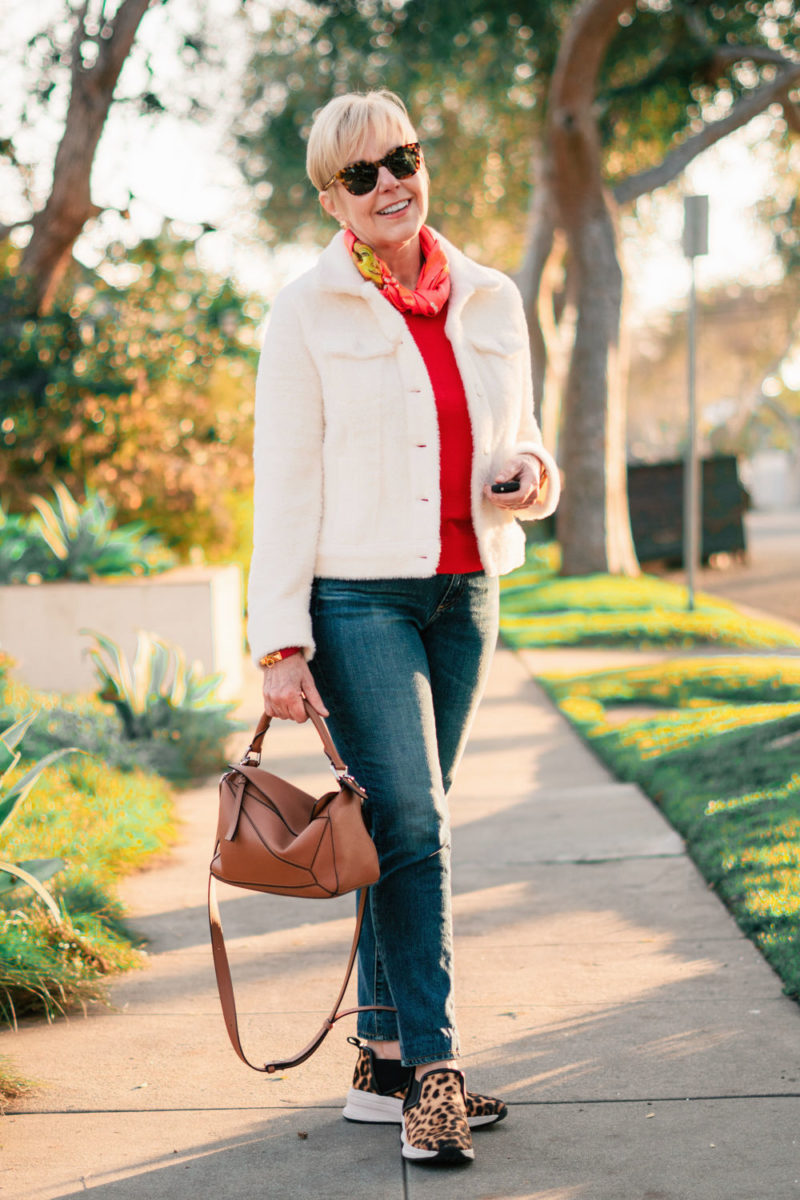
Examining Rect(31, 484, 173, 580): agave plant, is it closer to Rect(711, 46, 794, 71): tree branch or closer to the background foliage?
the background foliage

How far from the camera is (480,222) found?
2673 centimetres

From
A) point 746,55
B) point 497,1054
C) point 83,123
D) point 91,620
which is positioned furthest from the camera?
point 746,55

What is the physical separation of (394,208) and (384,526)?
669mm

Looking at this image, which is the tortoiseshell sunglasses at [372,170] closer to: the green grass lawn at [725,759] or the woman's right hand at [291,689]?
the woman's right hand at [291,689]

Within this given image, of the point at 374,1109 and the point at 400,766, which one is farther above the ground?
the point at 400,766

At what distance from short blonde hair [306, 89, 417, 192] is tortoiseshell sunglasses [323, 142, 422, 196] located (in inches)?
0.6

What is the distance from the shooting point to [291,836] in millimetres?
2713

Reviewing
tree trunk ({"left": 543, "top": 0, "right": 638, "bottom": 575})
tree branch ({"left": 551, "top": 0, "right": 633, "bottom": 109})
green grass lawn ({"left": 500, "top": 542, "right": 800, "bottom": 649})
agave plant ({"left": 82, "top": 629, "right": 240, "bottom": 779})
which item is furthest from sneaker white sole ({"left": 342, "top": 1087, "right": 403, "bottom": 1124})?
tree branch ({"left": 551, "top": 0, "right": 633, "bottom": 109})

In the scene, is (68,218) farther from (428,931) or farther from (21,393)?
(428,931)

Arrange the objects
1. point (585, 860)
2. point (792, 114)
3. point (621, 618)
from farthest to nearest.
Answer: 1. point (792, 114)
2. point (621, 618)
3. point (585, 860)

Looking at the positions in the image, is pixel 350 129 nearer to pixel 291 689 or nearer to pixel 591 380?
pixel 291 689

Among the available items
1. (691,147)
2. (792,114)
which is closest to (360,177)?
(691,147)

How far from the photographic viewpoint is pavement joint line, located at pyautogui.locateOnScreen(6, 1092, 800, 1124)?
298 cm

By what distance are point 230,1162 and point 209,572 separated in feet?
19.9
